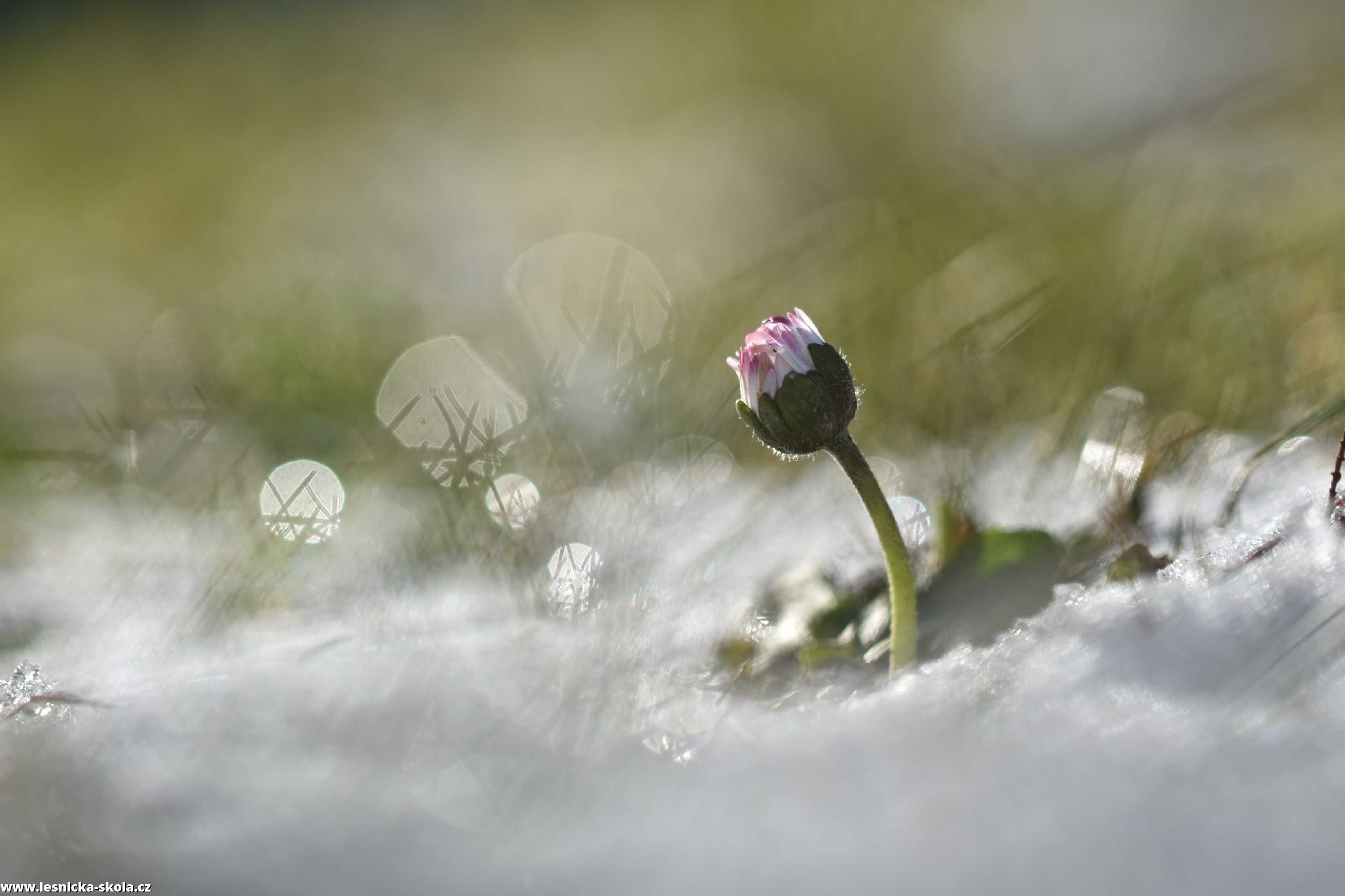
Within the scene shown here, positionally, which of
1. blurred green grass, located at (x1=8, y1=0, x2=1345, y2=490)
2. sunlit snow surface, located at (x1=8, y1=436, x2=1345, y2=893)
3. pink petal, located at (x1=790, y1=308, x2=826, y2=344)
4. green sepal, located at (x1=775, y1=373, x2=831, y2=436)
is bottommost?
sunlit snow surface, located at (x1=8, y1=436, x2=1345, y2=893)

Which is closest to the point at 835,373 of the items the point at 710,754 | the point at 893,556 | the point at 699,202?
the point at 893,556

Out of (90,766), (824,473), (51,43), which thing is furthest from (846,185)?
(51,43)

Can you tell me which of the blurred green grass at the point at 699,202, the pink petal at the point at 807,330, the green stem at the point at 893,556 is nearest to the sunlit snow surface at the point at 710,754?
the green stem at the point at 893,556

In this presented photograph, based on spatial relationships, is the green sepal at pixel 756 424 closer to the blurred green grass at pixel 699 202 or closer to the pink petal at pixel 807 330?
the pink petal at pixel 807 330

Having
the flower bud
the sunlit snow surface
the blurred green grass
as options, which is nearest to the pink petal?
the flower bud

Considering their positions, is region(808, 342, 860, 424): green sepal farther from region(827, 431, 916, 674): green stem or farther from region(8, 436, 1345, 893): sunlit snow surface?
region(8, 436, 1345, 893): sunlit snow surface

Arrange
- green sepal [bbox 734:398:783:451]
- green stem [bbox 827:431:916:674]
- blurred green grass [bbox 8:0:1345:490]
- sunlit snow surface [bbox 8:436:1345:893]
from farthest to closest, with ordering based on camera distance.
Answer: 1. blurred green grass [bbox 8:0:1345:490]
2. green sepal [bbox 734:398:783:451]
3. green stem [bbox 827:431:916:674]
4. sunlit snow surface [bbox 8:436:1345:893]
